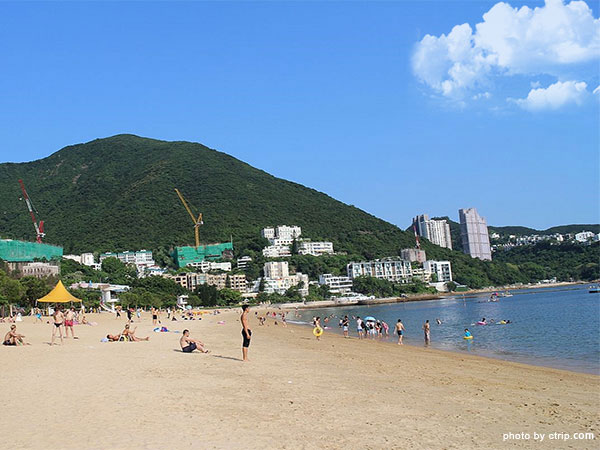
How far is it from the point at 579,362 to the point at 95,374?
53.6 ft

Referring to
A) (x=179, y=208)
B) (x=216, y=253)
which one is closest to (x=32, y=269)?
(x=216, y=253)

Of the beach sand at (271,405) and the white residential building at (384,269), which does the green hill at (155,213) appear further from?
the beach sand at (271,405)

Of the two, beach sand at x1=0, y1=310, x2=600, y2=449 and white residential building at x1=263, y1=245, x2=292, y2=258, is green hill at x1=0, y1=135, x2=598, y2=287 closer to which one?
white residential building at x1=263, y1=245, x2=292, y2=258

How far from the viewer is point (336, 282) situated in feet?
491

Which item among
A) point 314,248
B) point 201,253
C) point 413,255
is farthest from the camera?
point 413,255

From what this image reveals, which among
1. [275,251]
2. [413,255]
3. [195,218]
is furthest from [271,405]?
[413,255]

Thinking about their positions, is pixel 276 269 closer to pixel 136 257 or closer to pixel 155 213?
pixel 136 257

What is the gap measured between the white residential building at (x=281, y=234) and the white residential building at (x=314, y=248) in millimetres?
5238

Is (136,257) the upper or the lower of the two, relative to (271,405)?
upper

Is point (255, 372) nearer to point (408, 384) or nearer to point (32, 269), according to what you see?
point (408, 384)

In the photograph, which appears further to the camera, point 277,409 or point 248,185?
point 248,185

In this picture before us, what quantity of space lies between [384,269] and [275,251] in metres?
33.3

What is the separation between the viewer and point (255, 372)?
41.1ft

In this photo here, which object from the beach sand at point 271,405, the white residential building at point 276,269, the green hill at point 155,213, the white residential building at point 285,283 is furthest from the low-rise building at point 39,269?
the beach sand at point 271,405
